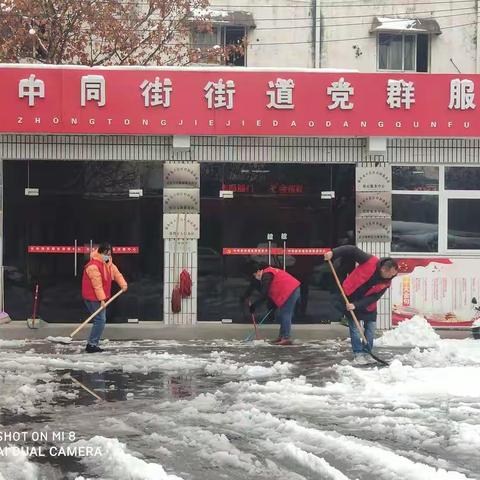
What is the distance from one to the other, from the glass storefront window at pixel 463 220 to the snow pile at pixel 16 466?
884cm

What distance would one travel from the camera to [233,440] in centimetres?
599

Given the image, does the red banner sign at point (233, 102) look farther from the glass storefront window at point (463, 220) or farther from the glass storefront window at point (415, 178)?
the glass storefront window at point (463, 220)

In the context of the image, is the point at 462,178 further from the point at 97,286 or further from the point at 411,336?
the point at 97,286

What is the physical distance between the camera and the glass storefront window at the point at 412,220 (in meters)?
12.2

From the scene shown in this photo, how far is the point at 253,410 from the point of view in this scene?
6.79 meters

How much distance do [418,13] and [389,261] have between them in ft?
44.2

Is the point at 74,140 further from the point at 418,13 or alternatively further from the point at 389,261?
the point at 418,13

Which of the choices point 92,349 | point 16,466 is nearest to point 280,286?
point 92,349

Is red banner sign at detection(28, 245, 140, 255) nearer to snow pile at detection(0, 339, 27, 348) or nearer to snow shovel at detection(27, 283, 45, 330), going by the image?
snow shovel at detection(27, 283, 45, 330)

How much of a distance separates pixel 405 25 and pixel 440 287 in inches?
418

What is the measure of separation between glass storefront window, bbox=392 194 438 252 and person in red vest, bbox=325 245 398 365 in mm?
2810

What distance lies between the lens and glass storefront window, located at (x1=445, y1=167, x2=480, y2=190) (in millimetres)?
12273

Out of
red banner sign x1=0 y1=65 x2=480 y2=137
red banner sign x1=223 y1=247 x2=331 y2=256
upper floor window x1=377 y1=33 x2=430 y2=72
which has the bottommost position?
red banner sign x1=223 y1=247 x2=331 y2=256

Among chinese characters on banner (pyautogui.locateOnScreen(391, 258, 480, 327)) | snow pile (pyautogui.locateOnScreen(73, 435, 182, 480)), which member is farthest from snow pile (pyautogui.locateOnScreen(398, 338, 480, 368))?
snow pile (pyautogui.locateOnScreen(73, 435, 182, 480))
